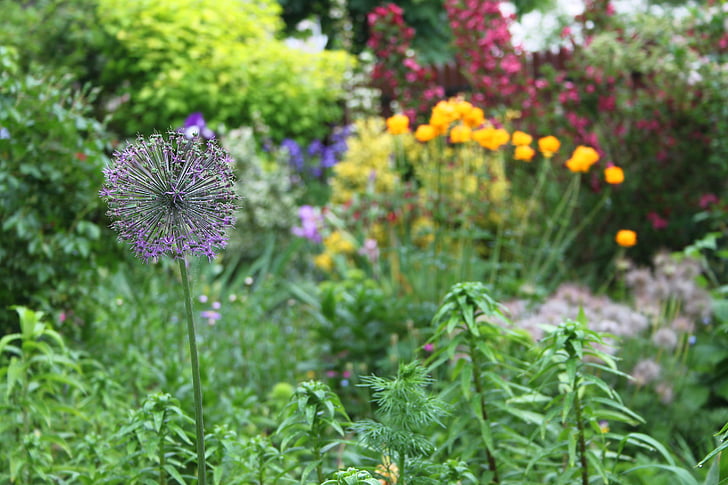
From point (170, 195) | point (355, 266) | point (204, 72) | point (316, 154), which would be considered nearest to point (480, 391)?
point (170, 195)

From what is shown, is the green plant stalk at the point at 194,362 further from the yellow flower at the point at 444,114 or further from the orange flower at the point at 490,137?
the orange flower at the point at 490,137

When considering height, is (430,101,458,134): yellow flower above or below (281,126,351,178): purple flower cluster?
above

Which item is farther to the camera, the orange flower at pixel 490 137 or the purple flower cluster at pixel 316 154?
the purple flower cluster at pixel 316 154

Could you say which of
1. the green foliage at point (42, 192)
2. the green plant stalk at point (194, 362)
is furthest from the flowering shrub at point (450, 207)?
the green plant stalk at point (194, 362)

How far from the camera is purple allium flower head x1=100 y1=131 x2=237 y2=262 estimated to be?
142 centimetres

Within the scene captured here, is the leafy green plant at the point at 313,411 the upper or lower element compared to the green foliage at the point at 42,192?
lower

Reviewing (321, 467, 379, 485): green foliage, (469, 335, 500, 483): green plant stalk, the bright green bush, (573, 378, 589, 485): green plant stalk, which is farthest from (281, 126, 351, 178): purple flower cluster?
(321, 467, 379, 485): green foliage

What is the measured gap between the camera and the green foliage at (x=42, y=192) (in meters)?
3.27

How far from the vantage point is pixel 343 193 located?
6.51 meters

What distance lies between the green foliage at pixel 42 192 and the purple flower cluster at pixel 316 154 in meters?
3.92

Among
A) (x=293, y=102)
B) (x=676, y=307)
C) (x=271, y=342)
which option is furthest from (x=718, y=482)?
(x=293, y=102)

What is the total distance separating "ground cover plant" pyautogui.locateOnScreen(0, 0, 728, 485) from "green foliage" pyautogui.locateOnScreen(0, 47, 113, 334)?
0.01 m

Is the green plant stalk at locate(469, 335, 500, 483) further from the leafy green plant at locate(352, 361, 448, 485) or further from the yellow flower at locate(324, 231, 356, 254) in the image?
the yellow flower at locate(324, 231, 356, 254)

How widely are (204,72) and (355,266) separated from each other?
277 cm
